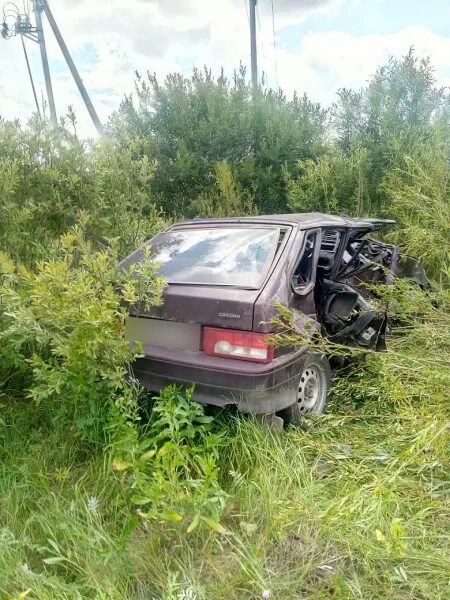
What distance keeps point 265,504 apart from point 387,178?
24.6 ft

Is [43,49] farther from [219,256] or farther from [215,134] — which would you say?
[219,256]

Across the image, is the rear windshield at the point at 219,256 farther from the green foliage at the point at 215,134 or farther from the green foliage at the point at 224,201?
the green foliage at the point at 215,134

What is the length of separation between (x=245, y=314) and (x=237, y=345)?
205 mm

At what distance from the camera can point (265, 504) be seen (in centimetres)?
230

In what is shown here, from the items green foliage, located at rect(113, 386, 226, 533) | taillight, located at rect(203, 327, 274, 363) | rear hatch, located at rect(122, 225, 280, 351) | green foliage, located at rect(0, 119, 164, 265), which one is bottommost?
green foliage, located at rect(113, 386, 226, 533)

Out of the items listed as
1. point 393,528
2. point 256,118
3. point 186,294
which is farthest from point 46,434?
point 256,118

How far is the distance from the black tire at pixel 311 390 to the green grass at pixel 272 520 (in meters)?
0.17

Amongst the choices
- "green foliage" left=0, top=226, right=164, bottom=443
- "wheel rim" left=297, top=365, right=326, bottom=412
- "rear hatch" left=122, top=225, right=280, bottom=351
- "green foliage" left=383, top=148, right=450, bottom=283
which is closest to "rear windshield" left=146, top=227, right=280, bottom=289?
"rear hatch" left=122, top=225, right=280, bottom=351

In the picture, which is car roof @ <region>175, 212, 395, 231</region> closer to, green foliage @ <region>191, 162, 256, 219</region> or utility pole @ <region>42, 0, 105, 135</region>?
green foliage @ <region>191, 162, 256, 219</region>

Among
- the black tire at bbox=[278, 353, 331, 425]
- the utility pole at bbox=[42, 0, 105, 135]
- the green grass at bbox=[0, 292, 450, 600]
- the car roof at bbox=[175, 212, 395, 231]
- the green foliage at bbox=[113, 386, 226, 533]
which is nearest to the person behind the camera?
the green grass at bbox=[0, 292, 450, 600]

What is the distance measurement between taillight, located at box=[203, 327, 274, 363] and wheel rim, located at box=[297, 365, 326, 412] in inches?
24.8

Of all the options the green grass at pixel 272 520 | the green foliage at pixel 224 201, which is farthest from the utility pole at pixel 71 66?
the green grass at pixel 272 520

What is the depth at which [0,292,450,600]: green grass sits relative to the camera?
191 centimetres

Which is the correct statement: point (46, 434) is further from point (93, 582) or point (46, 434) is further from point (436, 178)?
point (436, 178)
